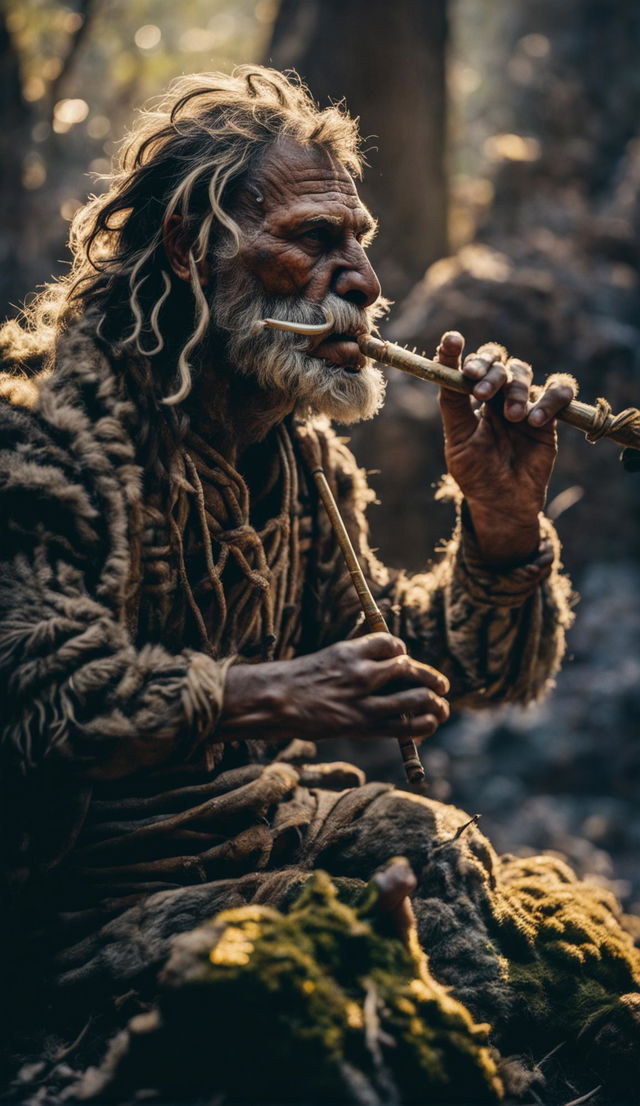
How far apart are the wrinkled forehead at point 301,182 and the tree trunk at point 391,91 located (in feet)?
15.9

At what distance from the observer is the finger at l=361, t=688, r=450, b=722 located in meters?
2.14

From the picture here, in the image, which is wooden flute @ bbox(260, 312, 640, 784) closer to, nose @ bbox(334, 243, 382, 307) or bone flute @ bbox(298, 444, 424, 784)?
bone flute @ bbox(298, 444, 424, 784)

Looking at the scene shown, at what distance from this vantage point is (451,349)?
2.62 metres

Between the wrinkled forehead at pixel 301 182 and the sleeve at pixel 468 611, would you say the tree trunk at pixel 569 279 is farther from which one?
the wrinkled forehead at pixel 301 182

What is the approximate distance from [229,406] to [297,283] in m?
0.41

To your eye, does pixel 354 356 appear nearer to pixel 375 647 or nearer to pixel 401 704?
pixel 375 647

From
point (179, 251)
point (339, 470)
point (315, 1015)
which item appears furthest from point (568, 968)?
point (179, 251)

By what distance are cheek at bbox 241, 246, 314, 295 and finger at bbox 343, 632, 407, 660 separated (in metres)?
1.12

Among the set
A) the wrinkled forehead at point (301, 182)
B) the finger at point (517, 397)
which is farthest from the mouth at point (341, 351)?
the finger at point (517, 397)

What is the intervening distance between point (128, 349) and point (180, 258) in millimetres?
383

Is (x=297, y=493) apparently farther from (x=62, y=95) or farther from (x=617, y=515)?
(x=62, y=95)

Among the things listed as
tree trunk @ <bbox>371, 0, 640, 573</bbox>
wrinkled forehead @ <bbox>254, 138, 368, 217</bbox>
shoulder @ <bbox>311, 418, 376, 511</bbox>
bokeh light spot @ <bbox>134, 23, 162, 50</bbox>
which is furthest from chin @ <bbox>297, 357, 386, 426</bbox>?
bokeh light spot @ <bbox>134, 23, 162, 50</bbox>

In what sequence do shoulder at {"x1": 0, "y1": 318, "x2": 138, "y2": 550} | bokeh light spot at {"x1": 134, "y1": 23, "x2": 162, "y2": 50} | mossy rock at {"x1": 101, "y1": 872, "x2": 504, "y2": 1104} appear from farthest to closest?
1. bokeh light spot at {"x1": 134, "y1": 23, "x2": 162, "y2": 50}
2. shoulder at {"x1": 0, "y1": 318, "x2": 138, "y2": 550}
3. mossy rock at {"x1": 101, "y1": 872, "x2": 504, "y2": 1104}

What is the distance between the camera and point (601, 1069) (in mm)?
2275
